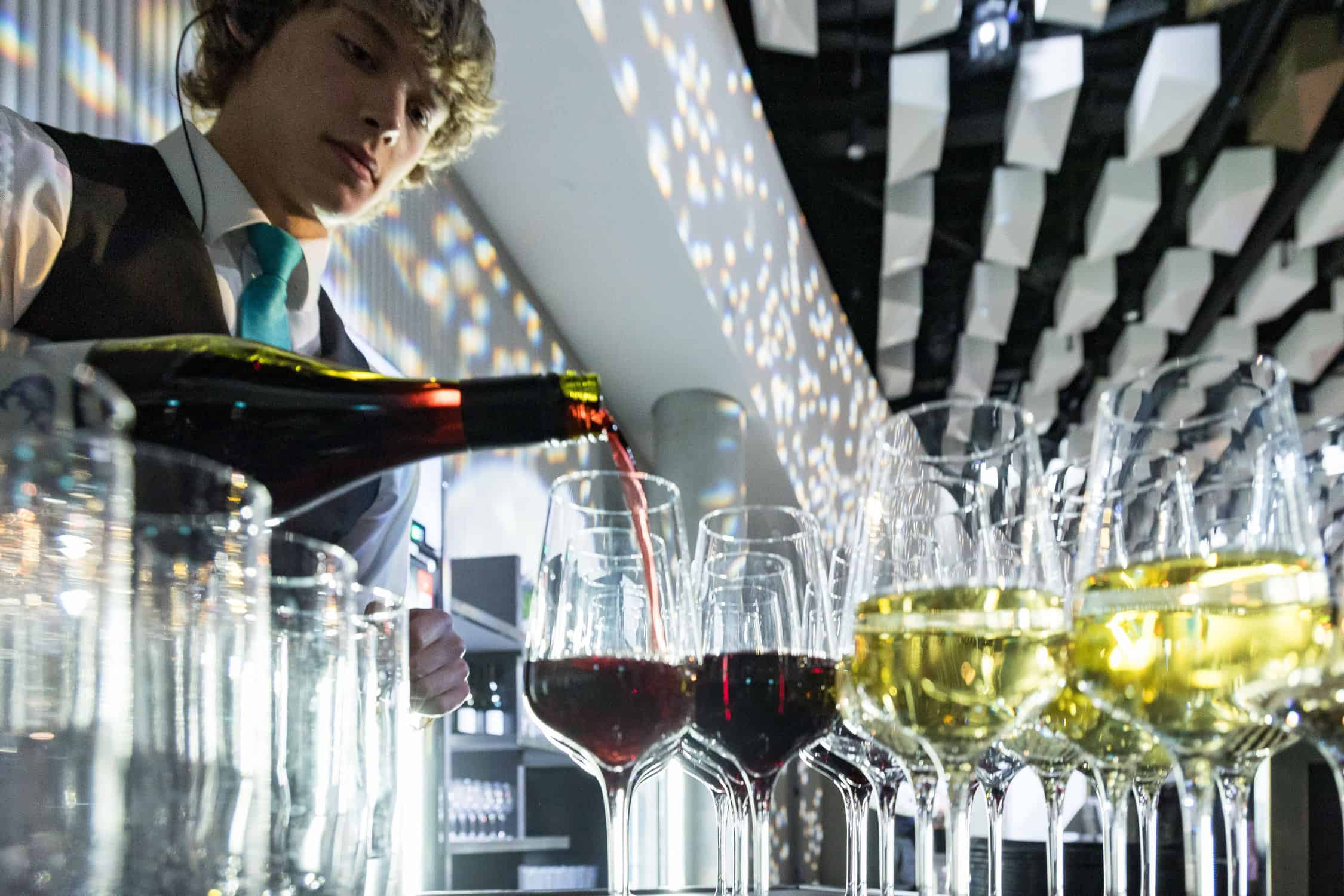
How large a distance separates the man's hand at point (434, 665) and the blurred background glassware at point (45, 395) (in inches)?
18.5

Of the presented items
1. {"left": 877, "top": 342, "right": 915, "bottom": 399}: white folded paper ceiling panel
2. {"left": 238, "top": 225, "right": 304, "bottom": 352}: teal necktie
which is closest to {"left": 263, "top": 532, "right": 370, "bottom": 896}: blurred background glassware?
{"left": 238, "top": 225, "right": 304, "bottom": 352}: teal necktie

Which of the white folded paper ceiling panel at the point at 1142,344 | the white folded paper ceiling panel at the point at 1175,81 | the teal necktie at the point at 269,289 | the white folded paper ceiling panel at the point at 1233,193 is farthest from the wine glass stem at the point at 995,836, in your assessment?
the white folded paper ceiling panel at the point at 1142,344

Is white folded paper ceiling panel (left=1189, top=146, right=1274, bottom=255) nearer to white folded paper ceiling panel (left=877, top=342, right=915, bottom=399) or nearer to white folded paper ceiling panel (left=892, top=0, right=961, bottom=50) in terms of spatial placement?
white folded paper ceiling panel (left=892, top=0, right=961, bottom=50)

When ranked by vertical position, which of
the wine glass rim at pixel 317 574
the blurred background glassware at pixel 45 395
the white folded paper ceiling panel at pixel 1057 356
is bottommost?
the wine glass rim at pixel 317 574

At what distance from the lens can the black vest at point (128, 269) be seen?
925 mm

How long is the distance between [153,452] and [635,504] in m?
0.36

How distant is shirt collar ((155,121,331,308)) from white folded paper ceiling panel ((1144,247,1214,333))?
4.61 metres

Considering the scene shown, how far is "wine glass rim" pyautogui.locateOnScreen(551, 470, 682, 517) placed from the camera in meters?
0.61

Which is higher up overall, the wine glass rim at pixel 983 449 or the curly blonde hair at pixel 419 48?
the curly blonde hair at pixel 419 48

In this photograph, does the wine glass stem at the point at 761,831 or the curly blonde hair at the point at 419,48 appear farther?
the curly blonde hair at the point at 419,48

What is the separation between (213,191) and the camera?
107cm

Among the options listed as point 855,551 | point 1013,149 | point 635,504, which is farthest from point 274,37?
point 1013,149

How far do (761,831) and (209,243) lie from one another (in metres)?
0.71

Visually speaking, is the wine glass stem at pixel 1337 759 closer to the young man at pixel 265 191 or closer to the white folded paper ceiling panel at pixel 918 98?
the young man at pixel 265 191
